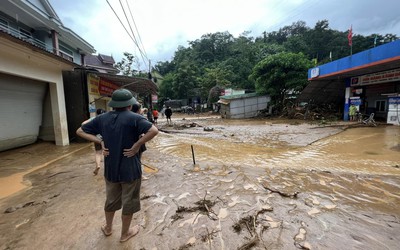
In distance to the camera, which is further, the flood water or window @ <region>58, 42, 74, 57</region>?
window @ <region>58, 42, 74, 57</region>

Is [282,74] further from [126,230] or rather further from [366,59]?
[126,230]

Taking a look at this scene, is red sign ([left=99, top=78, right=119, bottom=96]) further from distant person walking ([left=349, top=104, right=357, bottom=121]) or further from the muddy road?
distant person walking ([left=349, top=104, right=357, bottom=121])

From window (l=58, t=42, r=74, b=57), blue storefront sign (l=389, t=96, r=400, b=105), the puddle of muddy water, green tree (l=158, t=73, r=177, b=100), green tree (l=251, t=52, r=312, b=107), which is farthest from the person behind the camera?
green tree (l=158, t=73, r=177, b=100)

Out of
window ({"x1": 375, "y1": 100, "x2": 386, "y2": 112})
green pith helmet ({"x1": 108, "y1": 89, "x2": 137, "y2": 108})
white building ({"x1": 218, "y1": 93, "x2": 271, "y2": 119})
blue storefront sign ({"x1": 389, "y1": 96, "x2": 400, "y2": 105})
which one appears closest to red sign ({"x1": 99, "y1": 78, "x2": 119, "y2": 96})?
green pith helmet ({"x1": 108, "y1": 89, "x2": 137, "y2": 108})

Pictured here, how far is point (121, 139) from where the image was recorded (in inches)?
91.0

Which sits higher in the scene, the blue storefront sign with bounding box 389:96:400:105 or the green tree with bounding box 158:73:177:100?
the green tree with bounding box 158:73:177:100

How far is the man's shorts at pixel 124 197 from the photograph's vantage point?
2.41 m

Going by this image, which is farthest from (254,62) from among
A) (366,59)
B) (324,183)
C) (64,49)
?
(324,183)

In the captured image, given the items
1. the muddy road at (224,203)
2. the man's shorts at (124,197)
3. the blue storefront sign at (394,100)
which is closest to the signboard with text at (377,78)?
the blue storefront sign at (394,100)

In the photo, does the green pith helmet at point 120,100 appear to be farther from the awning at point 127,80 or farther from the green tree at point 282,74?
the green tree at point 282,74

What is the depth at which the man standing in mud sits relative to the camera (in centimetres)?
232

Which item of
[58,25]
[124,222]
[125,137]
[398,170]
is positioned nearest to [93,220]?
[124,222]

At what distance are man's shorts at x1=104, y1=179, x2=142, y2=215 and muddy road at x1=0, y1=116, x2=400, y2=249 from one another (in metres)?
0.44

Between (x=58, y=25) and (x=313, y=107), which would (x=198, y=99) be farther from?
(x=58, y=25)
